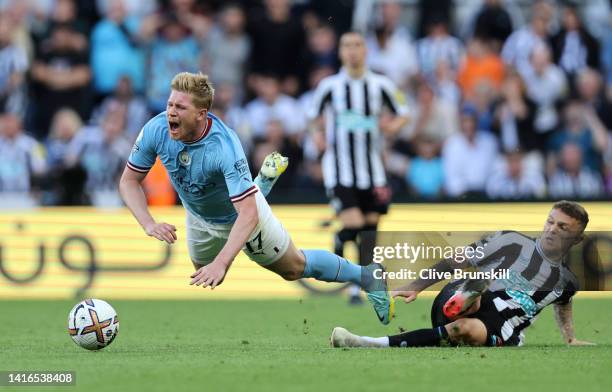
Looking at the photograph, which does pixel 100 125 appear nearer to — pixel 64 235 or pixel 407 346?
pixel 64 235

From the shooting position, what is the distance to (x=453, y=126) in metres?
17.1

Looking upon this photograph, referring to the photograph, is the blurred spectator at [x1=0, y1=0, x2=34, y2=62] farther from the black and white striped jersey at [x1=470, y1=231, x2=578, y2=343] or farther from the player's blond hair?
the black and white striped jersey at [x1=470, y1=231, x2=578, y2=343]

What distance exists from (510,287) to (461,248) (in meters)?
0.49

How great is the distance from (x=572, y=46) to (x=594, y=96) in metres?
0.88

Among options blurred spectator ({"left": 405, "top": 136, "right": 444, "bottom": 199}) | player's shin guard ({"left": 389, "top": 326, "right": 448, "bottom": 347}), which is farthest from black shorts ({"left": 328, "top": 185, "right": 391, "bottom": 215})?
player's shin guard ({"left": 389, "top": 326, "right": 448, "bottom": 347})

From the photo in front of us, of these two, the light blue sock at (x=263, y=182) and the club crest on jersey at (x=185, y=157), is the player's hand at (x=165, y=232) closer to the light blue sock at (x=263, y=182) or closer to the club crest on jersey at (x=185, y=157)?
the club crest on jersey at (x=185, y=157)

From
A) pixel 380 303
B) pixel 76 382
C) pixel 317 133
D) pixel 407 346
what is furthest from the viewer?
pixel 317 133

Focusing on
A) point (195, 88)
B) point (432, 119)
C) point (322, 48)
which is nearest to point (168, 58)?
point (322, 48)

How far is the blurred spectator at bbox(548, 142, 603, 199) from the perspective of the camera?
16547 millimetres

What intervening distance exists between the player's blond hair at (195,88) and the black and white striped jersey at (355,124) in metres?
5.04

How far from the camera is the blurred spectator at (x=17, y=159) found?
626 inches

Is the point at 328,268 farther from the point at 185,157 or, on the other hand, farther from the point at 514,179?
the point at 514,179

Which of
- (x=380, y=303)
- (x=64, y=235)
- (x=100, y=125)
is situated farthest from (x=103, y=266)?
(x=380, y=303)

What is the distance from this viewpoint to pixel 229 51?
17359mm
